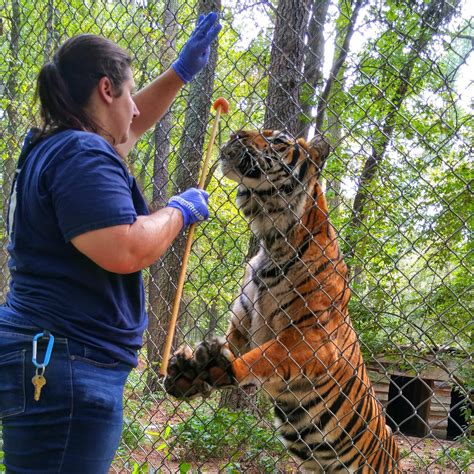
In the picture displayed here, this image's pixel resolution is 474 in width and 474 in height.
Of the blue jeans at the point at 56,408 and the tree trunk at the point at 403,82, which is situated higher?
the tree trunk at the point at 403,82

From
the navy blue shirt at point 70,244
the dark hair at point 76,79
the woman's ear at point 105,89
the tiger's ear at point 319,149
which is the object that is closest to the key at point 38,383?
the navy blue shirt at point 70,244

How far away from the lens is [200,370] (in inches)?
116

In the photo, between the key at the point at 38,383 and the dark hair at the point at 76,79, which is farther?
the dark hair at the point at 76,79

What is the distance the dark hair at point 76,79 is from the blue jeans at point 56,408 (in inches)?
29.2

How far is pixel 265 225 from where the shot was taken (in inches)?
131

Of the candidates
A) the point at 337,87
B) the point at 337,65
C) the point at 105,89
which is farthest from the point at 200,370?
the point at 337,87

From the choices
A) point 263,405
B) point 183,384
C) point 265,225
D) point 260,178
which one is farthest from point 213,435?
point 260,178

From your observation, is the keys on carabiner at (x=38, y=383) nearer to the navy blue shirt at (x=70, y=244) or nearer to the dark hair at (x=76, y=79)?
A: the navy blue shirt at (x=70, y=244)

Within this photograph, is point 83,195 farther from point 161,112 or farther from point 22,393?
point 161,112

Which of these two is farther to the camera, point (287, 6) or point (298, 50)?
point (298, 50)

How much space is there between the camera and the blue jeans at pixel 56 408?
184 centimetres

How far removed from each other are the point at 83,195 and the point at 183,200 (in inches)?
21.2

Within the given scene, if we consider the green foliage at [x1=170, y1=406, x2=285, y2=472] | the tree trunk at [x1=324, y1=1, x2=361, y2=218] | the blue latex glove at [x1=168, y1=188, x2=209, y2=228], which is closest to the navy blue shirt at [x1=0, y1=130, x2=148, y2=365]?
the blue latex glove at [x1=168, y1=188, x2=209, y2=228]

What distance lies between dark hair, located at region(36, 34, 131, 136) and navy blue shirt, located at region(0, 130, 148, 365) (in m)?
0.10
